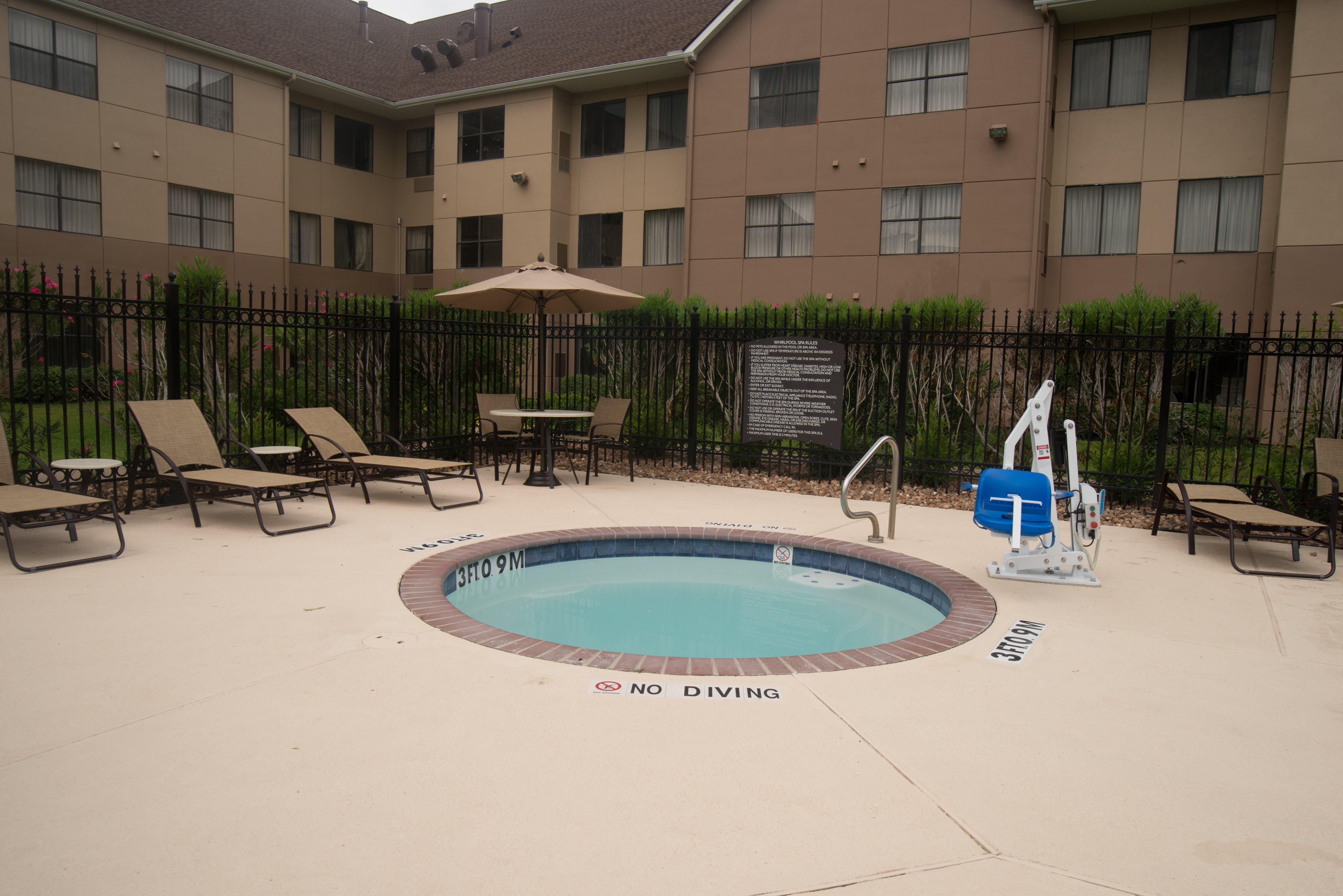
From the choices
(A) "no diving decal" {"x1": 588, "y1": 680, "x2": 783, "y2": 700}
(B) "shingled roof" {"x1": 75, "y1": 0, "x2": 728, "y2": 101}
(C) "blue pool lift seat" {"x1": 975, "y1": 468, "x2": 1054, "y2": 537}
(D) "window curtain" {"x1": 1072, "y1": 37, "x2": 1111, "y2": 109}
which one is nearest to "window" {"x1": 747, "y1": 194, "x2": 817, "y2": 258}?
(B) "shingled roof" {"x1": 75, "y1": 0, "x2": 728, "y2": 101}

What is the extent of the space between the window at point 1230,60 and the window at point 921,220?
15.3ft

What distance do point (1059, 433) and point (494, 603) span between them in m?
4.36

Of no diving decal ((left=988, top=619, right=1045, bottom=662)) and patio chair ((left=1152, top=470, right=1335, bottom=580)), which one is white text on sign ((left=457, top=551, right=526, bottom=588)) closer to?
no diving decal ((left=988, top=619, right=1045, bottom=662))

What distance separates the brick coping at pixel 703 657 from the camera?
13.8 feet

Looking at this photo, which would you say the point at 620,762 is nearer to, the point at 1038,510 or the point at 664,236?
the point at 1038,510

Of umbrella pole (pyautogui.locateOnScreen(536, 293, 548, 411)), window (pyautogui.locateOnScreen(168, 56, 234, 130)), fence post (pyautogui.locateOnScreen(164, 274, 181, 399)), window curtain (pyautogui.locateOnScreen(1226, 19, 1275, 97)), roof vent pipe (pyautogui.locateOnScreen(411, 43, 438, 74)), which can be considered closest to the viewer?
fence post (pyautogui.locateOnScreen(164, 274, 181, 399))

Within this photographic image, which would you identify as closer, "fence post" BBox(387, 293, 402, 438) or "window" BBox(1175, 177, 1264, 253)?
"fence post" BBox(387, 293, 402, 438)

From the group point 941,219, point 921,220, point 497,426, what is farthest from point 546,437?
point 941,219

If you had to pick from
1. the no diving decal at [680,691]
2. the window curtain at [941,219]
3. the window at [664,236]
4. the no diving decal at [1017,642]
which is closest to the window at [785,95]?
the window curtain at [941,219]

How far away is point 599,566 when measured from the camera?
709cm

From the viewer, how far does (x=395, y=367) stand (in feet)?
34.2

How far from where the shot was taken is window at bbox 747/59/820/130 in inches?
711

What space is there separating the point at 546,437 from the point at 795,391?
3.27 metres

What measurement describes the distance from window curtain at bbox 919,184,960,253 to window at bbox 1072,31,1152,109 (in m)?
2.96
